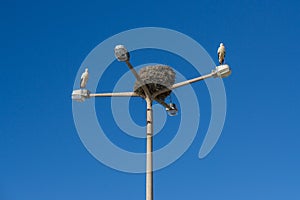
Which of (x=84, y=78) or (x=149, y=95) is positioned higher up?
(x=84, y=78)

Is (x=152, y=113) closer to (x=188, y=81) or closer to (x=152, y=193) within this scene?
(x=188, y=81)

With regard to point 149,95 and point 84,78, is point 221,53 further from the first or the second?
point 84,78

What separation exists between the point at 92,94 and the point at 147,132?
5.63ft

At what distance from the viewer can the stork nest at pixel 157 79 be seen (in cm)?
1009

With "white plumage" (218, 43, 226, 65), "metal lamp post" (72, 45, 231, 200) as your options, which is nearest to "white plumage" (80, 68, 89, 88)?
"metal lamp post" (72, 45, 231, 200)

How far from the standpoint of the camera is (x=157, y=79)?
11570mm

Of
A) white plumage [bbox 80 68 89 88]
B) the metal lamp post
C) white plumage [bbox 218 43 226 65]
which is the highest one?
white plumage [bbox 80 68 89 88]

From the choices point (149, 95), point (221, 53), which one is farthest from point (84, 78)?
point (221, 53)

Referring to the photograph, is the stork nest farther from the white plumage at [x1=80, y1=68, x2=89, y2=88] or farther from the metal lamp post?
the white plumage at [x1=80, y1=68, x2=89, y2=88]

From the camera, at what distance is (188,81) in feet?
32.1

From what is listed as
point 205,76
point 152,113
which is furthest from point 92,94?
point 205,76

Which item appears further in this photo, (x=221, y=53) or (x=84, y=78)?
(x=84, y=78)

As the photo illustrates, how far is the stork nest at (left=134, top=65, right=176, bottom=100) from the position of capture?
1009 centimetres

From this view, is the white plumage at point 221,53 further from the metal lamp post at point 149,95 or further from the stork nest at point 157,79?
the stork nest at point 157,79
